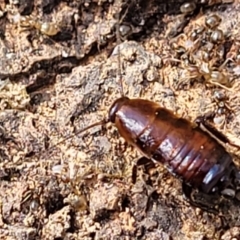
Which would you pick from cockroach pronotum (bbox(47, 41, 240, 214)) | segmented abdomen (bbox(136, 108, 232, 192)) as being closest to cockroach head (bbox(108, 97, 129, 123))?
cockroach pronotum (bbox(47, 41, 240, 214))

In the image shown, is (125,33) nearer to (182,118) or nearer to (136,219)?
(182,118)

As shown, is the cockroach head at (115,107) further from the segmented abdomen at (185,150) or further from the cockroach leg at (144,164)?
the cockroach leg at (144,164)

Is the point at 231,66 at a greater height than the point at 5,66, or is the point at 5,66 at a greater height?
the point at 231,66

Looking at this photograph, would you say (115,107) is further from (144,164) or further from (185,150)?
(185,150)

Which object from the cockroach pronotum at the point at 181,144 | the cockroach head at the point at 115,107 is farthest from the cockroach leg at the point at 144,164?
the cockroach head at the point at 115,107

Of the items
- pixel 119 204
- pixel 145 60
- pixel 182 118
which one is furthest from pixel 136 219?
pixel 145 60

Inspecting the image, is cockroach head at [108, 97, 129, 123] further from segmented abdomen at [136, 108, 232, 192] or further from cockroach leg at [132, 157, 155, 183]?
cockroach leg at [132, 157, 155, 183]
